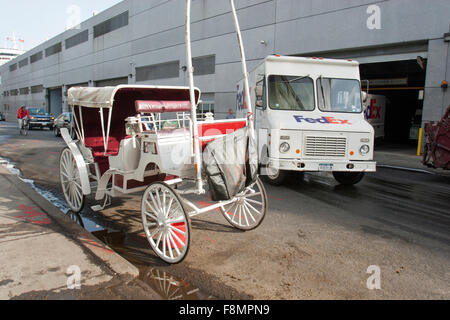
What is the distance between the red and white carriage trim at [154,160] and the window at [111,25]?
3132 cm

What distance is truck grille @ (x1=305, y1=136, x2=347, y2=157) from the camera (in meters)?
7.32

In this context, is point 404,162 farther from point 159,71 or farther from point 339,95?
point 159,71

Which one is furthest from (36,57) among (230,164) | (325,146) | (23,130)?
(230,164)

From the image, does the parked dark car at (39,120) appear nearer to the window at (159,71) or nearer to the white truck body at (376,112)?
the window at (159,71)

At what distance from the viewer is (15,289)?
3.16 metres

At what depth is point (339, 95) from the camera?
8.18 m

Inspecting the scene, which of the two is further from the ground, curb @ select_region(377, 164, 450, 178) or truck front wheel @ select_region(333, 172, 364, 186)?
truck front wheel @ select_region(333, 172, 364, 186)

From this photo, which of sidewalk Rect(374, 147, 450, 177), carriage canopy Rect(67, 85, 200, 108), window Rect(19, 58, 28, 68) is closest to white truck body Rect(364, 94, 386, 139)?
sidewalk Rect(374, 147, 450, 177)

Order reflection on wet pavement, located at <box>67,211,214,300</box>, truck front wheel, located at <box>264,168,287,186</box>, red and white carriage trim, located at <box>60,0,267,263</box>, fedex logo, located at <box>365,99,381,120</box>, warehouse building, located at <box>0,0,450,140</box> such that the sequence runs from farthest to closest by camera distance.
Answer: fedex logo, located at <box>365,99,381,120</box>, warehouse building, located at <box>0,0,450,140</box>, truck front wheel, located at <box>264,168,287,186</box>, red and white carriage trim, located at <box>60,0,267,263</box>, reflection on wet pavement, located at <box>67,211,214,300</box>

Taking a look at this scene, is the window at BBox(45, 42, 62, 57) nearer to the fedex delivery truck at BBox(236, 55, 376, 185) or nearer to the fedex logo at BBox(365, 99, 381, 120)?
the fedex logo at BBox(365, 99, 381, 120)

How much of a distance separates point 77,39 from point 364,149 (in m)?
46.8

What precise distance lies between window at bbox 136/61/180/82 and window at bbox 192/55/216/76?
6.93 feet

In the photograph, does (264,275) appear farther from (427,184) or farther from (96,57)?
(96,57)
